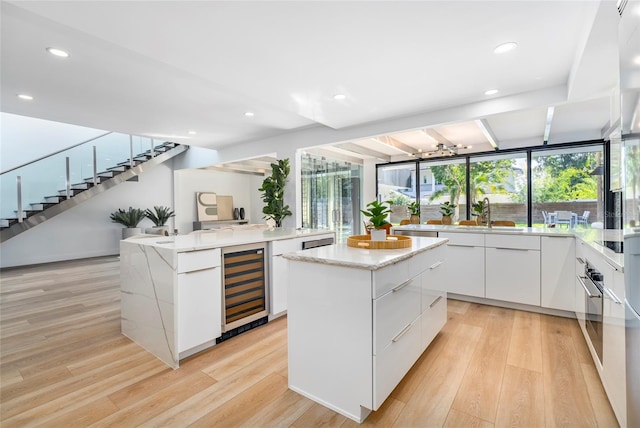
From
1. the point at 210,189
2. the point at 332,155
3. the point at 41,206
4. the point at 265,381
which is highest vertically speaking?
the point at 332,155

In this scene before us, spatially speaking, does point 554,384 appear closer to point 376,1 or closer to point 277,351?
point 277,351

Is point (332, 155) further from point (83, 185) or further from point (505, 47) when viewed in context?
point (83, 185)

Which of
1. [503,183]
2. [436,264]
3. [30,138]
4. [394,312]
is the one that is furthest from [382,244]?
[30,138]

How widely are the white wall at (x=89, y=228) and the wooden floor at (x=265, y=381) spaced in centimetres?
407

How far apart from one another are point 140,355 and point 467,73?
3.80 meters

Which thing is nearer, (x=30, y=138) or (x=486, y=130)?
(x=486, y=130)

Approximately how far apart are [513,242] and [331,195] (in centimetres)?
393

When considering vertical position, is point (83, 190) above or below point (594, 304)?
above

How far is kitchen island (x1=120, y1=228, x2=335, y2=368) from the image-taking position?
2.15 meters

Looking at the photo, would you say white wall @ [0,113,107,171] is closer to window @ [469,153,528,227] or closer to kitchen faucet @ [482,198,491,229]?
kitchen faucet @ [482,198,491,229]

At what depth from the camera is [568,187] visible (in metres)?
5.39

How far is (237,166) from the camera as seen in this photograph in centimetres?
837

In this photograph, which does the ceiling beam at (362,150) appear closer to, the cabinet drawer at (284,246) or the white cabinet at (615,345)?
the cabinet drawer at (284,246)

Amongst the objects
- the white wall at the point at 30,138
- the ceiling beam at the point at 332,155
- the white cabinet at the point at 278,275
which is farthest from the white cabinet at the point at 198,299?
the white wall at the point at 30,138
